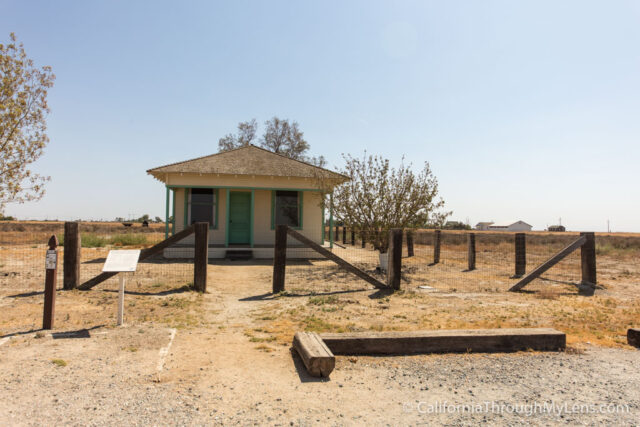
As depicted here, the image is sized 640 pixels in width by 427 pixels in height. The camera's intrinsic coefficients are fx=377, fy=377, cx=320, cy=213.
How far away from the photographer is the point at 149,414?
112 inches

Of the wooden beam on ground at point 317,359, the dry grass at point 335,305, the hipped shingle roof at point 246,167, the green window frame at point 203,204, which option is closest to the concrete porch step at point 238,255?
the green window frame at point 203,204

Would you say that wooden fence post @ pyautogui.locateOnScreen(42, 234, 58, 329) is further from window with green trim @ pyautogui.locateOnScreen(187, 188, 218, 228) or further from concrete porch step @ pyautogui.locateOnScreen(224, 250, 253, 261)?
window with green trim @ pyautogui.locateOnScreen(187, 188, 218, 228)

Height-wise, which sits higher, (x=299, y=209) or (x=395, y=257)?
(x=299, y=209)

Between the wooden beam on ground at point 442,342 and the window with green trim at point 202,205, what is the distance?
11.7 m

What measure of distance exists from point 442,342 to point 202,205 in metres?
12.5

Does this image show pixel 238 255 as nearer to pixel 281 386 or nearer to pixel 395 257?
pixel 395 257

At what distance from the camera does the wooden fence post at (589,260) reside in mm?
9719

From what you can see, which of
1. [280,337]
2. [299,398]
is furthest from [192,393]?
[280,337]

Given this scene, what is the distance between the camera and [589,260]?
32.0ft

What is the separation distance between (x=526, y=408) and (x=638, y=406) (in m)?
1.00

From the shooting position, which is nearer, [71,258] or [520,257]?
[71,258]

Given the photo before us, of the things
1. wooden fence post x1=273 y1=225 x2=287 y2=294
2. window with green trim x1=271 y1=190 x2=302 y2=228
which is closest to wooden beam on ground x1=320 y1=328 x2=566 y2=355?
wooden fence post x1=273 y1=225 x2=287 y2=294

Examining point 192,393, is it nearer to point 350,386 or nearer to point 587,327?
point 350,386

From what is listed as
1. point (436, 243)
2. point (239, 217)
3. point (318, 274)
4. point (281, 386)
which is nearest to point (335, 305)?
point (281, 386)
